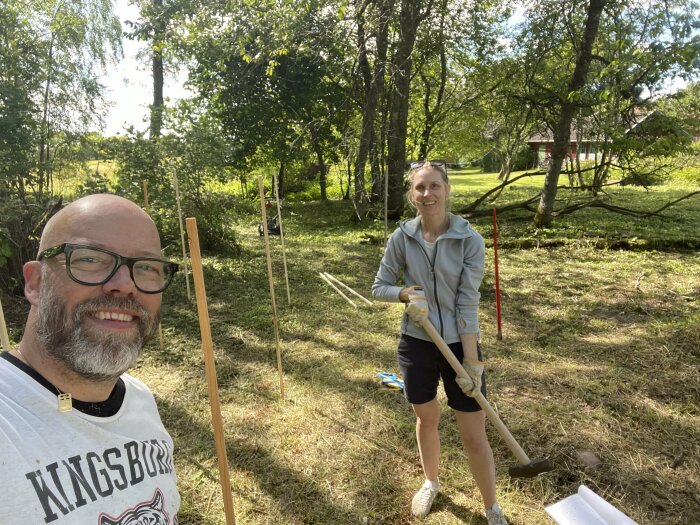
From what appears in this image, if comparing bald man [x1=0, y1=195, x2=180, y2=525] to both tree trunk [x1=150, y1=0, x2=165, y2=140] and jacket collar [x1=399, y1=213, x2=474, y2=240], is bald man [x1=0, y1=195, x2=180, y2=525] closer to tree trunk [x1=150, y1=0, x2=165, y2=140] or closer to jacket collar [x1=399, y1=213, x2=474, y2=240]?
jacket collar [x1=399, y1=213, x2=474, y2=240]

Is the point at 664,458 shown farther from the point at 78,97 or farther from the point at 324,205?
the point at 324,205

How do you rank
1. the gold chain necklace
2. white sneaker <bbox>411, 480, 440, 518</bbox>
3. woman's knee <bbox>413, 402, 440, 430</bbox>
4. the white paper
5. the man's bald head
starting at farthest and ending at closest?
white sneaker <bbox>411, 480, 440, 518</bbox> → woman's knee <bbox>413, 402, 440, 430</bbox> → the white paper → the man's bald head → the gold chain necklace

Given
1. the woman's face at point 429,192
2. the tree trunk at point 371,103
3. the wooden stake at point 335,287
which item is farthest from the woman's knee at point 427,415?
the tree trunk at point 371,103

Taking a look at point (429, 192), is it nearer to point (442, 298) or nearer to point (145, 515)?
point (442, 298)

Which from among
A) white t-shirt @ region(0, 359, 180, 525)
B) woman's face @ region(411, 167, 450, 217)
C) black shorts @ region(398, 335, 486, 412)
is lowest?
black shorts @ region(398, 335, 486, 412)

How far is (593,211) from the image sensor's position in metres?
11.9

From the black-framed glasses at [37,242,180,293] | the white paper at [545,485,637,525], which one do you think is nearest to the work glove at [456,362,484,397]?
the white paper at [545,485,637,525]

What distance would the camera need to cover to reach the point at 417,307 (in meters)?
2.06

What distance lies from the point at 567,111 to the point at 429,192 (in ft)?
27.1

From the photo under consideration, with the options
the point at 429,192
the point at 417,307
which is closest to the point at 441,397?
the point at 417,307

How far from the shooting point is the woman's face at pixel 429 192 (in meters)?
2.24

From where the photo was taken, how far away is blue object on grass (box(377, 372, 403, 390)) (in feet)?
13.0

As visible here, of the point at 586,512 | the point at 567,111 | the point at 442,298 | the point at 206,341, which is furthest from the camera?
the point at 567,111

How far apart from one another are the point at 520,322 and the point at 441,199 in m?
3.64
